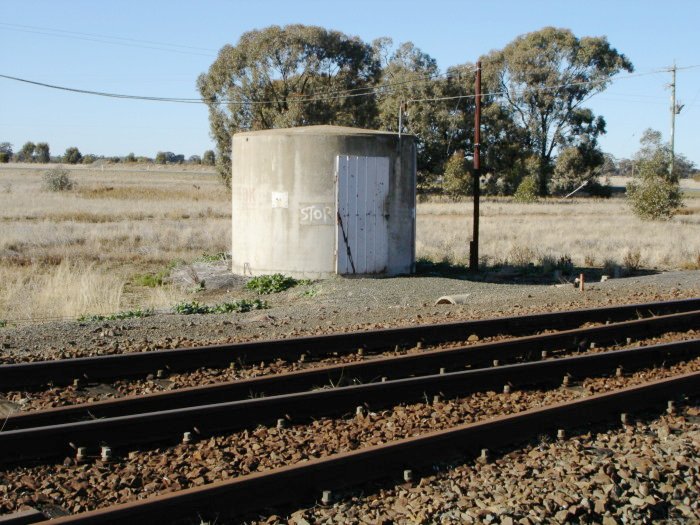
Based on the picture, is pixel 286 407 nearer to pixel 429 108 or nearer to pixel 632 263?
pixel 632 263

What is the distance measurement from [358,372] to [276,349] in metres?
1.23

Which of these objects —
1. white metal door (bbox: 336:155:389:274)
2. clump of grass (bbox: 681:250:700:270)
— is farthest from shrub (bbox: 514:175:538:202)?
white metal door (bbox: 336:155:389:274)

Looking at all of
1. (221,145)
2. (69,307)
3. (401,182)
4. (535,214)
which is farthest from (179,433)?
(221,145)

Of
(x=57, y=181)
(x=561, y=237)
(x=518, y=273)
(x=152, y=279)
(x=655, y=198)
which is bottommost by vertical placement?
(x=152, y=279)

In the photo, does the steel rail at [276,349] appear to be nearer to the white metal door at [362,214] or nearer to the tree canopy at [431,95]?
the white metal door at [362,214]

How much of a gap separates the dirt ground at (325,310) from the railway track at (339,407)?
5.30ft

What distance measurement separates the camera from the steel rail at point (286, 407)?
21.2ft

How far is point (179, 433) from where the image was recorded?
694 cm

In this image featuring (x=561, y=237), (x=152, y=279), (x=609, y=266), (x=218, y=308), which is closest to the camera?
(x=218, y=308)

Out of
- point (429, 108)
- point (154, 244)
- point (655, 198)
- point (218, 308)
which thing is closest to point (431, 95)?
point (429, 108)

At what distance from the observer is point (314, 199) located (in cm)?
1825

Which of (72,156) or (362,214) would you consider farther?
(72,156)

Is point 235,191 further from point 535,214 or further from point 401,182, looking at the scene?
point 535,214

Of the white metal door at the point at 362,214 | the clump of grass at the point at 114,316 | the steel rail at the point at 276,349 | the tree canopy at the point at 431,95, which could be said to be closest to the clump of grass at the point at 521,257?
the white metal door at the point at 362,214
